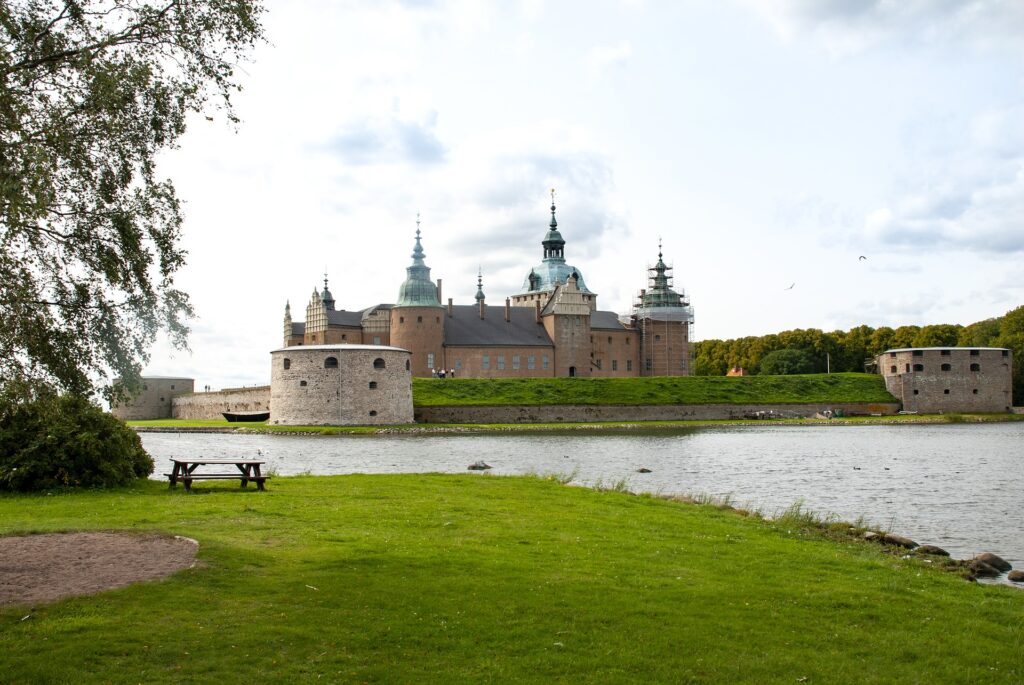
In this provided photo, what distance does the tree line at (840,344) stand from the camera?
7028 centimetres

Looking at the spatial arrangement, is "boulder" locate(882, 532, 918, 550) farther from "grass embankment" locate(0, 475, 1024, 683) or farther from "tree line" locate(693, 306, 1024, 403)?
"tree line" locate(693, 306, 1024, 403)

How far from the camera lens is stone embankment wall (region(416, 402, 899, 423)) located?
159ft

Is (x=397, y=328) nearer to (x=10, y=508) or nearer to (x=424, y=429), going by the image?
(x=424, y=429)

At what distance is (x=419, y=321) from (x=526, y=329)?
8.60 meters

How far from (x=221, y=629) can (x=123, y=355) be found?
3.28 m

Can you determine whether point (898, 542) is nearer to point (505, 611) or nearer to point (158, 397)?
point (505, 611)

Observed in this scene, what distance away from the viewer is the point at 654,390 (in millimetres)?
54812

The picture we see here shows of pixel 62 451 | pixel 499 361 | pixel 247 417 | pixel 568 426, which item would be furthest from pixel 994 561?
pixel 499 361

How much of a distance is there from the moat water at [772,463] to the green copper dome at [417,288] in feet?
61.4

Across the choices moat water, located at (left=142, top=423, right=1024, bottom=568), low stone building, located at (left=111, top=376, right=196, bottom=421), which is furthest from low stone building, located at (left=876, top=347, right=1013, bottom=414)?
low stone building, located at (left=111, top=376, right=196, bottom=421)

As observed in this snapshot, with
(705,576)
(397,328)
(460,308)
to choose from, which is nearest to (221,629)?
(705,576)

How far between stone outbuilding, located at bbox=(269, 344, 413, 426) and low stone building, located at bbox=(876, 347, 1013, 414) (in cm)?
3286

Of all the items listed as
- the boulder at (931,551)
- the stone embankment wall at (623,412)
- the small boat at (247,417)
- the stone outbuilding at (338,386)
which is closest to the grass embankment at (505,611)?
the boulder at (931,551)

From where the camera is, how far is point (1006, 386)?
2259 inches
